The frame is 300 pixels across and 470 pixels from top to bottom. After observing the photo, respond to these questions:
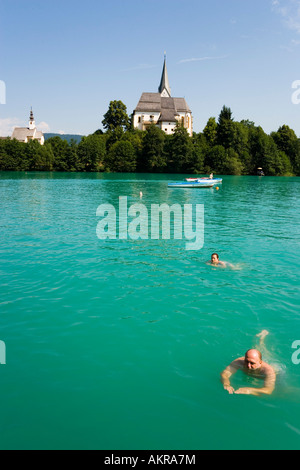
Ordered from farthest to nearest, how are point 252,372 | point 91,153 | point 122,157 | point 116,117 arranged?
point 116,117 < point 91,153 < point 122,157 < point 252,372

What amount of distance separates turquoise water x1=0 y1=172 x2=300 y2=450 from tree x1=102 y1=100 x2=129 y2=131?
131 meters

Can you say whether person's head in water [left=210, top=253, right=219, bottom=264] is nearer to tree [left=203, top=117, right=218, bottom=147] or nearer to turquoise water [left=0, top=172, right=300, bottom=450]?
turquoise water [left=0, top=172, right=300, bottom=450]

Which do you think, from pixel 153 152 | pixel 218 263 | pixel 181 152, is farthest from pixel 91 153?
pixel 218 263

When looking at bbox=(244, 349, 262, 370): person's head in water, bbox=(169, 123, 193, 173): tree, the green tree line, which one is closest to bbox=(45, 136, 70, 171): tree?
the green tree line

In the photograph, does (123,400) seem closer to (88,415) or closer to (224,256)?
(88,415)

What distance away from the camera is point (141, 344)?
9.45 m

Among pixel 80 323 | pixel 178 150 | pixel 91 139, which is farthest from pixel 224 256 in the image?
pixel 91 139

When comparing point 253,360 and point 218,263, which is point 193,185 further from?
point 253,360

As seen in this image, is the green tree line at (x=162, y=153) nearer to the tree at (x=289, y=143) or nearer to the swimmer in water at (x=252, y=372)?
the tree at (x=289, y=143)

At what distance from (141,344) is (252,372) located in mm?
2834

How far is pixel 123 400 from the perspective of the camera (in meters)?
7.38

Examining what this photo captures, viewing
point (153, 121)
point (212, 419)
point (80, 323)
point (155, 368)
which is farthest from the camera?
point (153, 121)

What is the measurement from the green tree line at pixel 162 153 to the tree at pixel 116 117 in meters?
12.1
